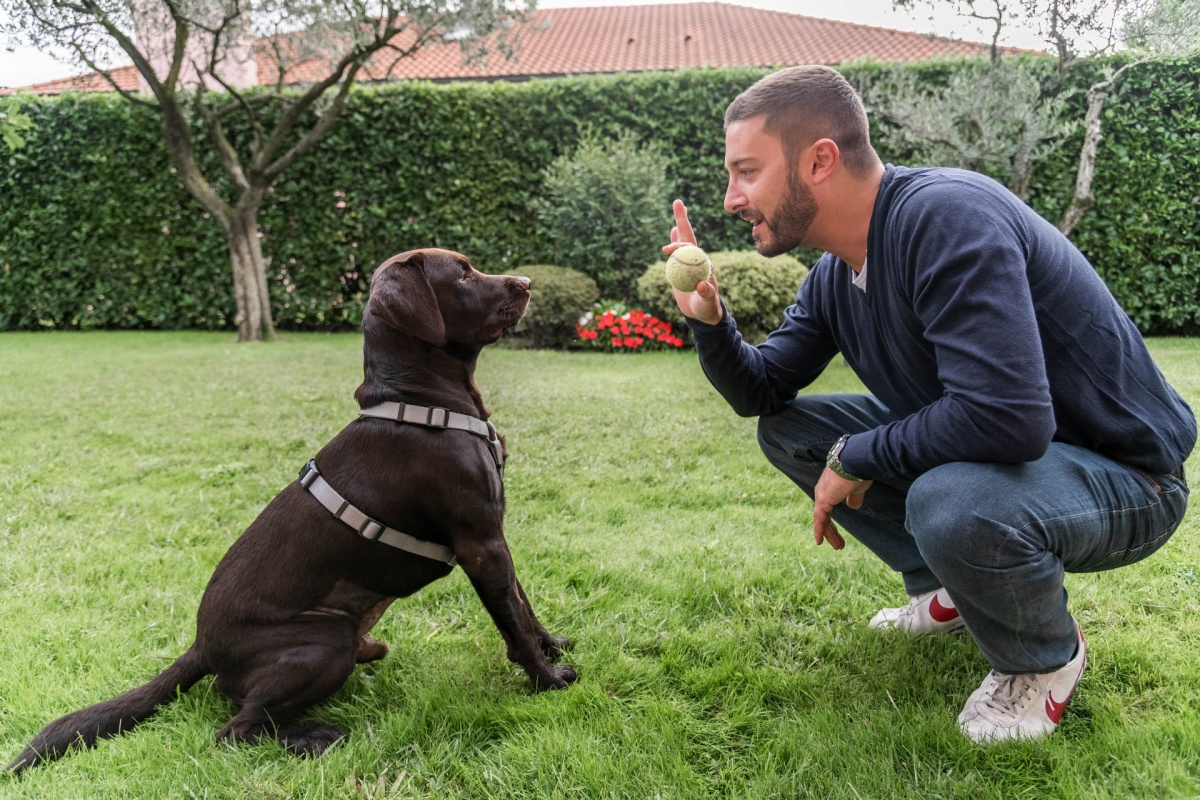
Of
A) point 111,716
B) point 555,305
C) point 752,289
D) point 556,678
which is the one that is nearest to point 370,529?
point 556,678

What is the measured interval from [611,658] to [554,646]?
220 mm

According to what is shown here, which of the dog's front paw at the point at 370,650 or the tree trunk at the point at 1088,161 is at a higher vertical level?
the tree trunk at the point at 1088,161

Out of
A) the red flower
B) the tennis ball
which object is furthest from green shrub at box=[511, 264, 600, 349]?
the tennis ball

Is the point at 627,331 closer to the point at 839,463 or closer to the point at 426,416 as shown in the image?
the point at 426,416

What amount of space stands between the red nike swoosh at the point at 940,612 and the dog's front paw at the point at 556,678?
3.91ft

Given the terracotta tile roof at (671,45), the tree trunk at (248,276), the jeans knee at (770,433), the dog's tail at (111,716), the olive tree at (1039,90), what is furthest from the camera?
the terracotta tile roof at (671,45)

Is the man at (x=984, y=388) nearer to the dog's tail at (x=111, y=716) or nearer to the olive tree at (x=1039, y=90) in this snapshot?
the dog's tail at (x=111, y=716)

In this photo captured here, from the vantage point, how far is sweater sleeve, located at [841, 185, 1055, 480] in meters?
1.81

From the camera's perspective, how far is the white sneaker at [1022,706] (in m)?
2.04

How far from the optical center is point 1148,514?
2.02 meters

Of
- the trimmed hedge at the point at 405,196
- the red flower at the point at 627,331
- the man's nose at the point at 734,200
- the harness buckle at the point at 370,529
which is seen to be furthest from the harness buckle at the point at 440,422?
the trimmed hedge at the point at 405,196

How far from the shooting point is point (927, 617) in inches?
103

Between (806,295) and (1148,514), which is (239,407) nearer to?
(806,295)

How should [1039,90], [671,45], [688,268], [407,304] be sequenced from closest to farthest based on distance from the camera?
[407,304] → [688,268] → [1039,90] → [671,45]
